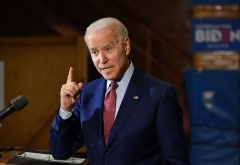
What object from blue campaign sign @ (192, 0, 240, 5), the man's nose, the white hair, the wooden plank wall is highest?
blue campaign sign @ (192, 0, 240, 5)

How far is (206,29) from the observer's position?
429 centimetres

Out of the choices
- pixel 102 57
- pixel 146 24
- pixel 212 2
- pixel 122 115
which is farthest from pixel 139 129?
pixel 146 24

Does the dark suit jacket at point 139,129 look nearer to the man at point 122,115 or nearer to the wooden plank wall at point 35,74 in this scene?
the man at point 122,115

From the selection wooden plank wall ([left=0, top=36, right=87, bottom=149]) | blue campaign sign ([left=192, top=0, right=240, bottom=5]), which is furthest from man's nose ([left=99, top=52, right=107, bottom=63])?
blue campaign sign ([left=192, top=0, right=240, bottom=5])

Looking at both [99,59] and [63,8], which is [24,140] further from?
[63,8]

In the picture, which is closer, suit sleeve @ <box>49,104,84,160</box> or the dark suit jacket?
the dark suit jacket

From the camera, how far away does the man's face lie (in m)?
1.58

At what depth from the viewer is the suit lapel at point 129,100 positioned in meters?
1.59

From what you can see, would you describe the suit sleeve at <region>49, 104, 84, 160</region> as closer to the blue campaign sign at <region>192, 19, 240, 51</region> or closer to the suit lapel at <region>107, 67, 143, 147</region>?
the suit lapel at <region>107, 67, 143, 147</region>

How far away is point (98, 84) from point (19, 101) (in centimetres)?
40

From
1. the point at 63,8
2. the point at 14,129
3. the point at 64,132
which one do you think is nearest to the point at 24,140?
the point at 14,129

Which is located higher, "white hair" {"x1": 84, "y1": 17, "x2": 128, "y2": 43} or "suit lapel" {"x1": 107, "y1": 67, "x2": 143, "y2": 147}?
"white hair" {"x1": 84, "y1": 17, "x2": 128, "y2": 43}

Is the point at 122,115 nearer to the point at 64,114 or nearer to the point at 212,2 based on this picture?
the point at 64,114

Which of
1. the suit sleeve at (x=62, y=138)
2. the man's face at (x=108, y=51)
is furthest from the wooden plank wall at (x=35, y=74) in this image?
the man's face at (x=108, y=51)
